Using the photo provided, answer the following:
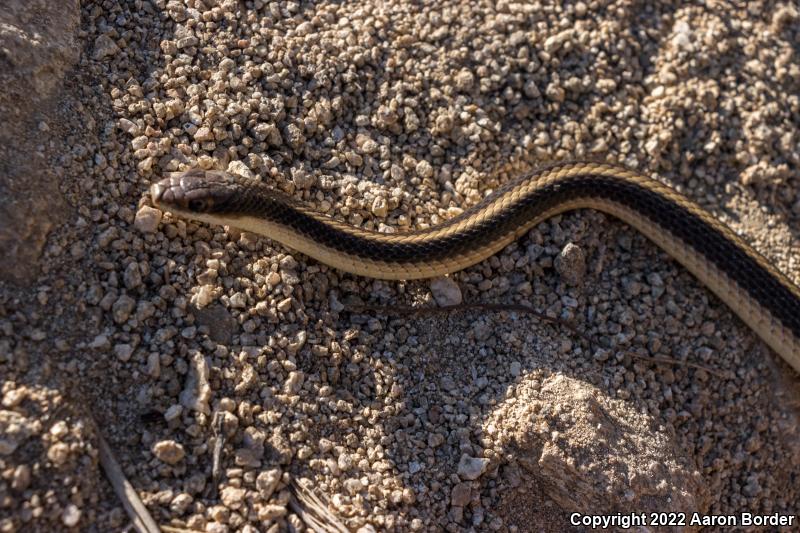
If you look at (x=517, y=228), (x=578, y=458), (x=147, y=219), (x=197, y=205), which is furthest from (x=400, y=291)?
(x=147, y=219)

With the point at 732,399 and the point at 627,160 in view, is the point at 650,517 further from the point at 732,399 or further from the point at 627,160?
the point at 627,160

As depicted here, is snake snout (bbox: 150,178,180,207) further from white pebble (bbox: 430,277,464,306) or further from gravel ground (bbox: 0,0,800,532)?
white pebble (bbox: 430,277,464,306)

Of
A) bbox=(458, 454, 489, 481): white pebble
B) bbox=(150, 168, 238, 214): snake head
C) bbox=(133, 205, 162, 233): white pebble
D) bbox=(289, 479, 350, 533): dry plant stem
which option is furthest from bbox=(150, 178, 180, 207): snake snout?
bbox=(458, 454, 489, 481): white pebble

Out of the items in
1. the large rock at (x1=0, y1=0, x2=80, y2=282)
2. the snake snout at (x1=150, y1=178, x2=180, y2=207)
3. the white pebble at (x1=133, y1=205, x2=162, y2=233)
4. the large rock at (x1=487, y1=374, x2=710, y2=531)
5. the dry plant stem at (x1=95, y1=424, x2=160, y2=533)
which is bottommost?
the large rock at (x1=487, y1=374, x2=710, y2=531)

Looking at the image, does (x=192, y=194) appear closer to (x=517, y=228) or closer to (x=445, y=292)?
(x=445, y=292)

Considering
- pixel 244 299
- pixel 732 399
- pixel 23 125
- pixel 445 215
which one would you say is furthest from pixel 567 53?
Answer: pixel 23 125

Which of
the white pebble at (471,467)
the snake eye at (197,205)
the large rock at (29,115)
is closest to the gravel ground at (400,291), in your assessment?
the white pebble at (471,467)

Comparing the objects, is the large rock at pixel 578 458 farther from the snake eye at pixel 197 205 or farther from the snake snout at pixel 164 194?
the snake snout at pixel 164 194

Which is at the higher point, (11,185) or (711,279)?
(11,185)
